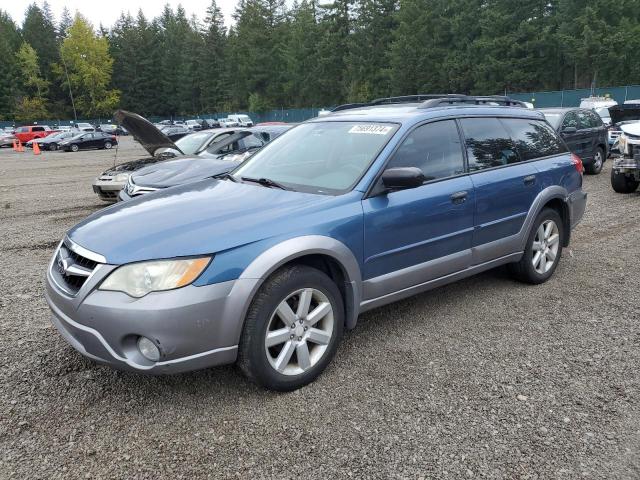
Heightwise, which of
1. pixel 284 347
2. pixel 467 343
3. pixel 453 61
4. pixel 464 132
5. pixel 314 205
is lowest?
pixel 467 343

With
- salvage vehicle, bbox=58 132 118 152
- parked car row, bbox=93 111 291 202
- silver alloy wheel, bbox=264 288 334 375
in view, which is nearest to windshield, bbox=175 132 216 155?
parked car row, bbox=93 111 291 202

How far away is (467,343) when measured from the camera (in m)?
3.83

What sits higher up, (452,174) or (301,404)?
(452,174)

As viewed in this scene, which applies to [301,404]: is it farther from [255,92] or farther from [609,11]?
[255,92]

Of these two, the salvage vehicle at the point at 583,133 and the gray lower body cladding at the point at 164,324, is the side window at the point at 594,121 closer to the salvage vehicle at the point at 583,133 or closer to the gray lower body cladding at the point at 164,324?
the salvage vehicle at the point at 583,133

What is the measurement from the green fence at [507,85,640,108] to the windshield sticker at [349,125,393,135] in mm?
36768

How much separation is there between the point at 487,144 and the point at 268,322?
8.70ft

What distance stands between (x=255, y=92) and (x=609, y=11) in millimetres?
49937

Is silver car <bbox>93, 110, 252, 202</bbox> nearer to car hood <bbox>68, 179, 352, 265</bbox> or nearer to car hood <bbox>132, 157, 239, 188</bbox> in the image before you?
car hood <bbox>132, 157, 239, 188</bbox>

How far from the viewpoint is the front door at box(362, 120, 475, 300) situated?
3516 millimetres

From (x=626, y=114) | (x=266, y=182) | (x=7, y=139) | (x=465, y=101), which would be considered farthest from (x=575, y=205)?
(x=7, y=139)

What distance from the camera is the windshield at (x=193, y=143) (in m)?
10.9

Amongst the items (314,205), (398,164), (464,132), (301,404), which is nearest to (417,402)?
(301,404)

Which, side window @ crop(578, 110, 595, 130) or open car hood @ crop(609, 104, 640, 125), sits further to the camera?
open car hood @ crop(609, 104, 640, 125)
